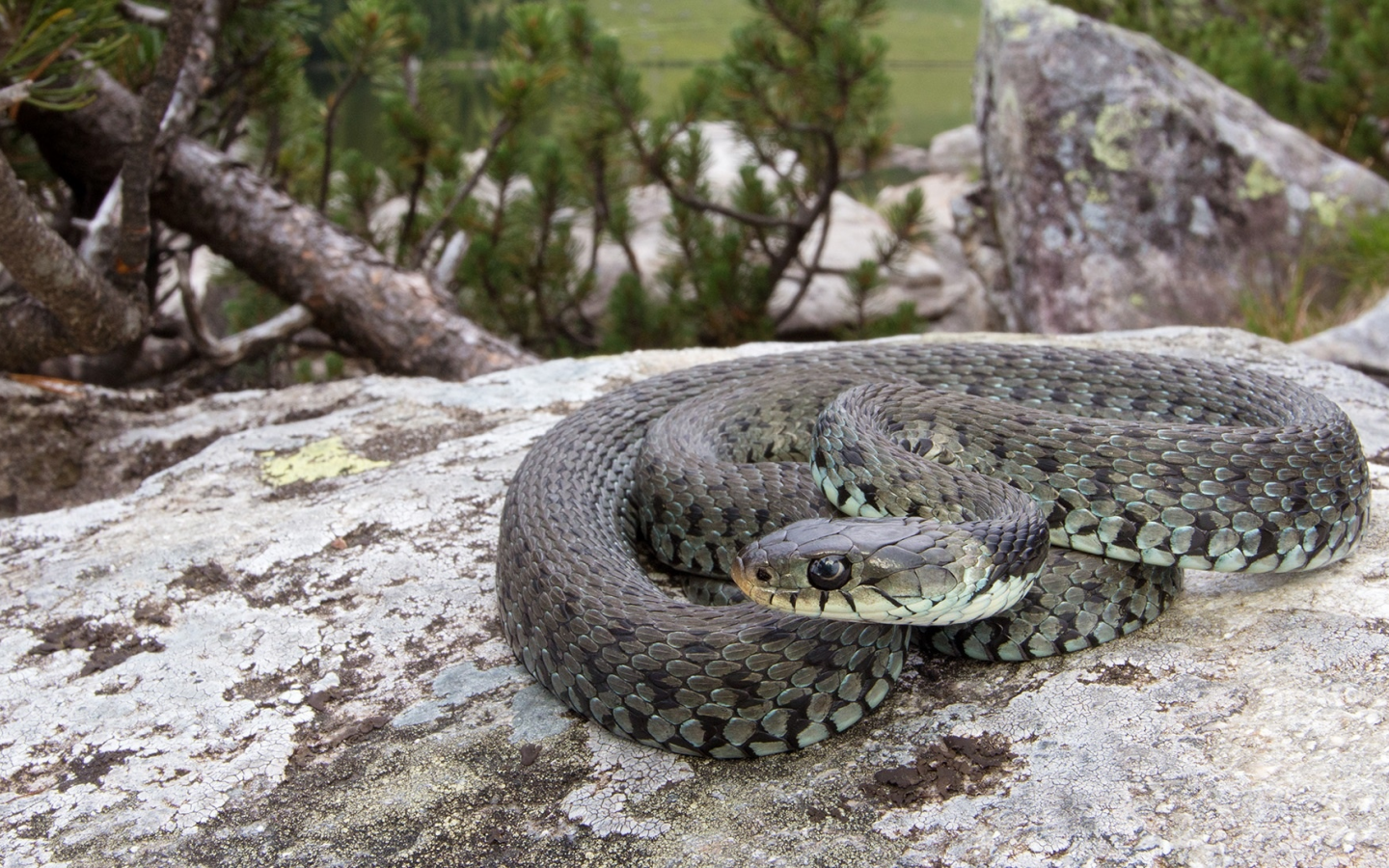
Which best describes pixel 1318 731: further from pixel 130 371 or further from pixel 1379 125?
pixel 1379 125

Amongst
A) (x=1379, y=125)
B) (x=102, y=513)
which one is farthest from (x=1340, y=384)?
(x=1379, y=125)

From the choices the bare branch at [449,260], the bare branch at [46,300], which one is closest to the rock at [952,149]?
the bare branch at [449,260]

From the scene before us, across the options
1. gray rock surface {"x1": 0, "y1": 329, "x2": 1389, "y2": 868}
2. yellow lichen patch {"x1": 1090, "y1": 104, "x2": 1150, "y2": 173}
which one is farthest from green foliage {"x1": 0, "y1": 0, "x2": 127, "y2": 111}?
yellow lichen patch {"x1": 1090, "y1": 104, "x2": 1150, "y2": 173}

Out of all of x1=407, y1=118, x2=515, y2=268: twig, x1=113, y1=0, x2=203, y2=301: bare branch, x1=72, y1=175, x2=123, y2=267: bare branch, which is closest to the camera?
x1=113, y1=0, x2=203, y2=301: bare branch

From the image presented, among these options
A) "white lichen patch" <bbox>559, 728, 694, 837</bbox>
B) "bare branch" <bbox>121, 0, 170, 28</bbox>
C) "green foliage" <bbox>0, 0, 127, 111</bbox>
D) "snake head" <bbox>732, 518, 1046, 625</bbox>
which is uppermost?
"bare branch" <bbox>121, 0, 170, 28</bbox>

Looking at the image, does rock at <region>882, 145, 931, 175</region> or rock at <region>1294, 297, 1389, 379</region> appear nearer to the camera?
rock at <region>1294, 297, 1389, 379</region>

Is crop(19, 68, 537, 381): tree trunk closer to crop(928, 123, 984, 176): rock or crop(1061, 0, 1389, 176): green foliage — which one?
crop(1061, 0, 1389, 176): green foliage

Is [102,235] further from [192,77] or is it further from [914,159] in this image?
[914,159]
